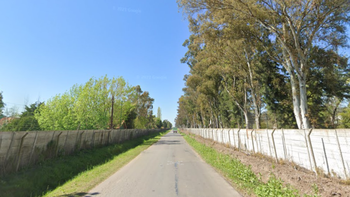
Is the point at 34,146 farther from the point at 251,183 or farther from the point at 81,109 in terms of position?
the point at 81,109

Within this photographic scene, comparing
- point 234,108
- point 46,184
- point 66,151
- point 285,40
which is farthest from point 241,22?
point 234,108

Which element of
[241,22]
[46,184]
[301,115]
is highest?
[241,22]

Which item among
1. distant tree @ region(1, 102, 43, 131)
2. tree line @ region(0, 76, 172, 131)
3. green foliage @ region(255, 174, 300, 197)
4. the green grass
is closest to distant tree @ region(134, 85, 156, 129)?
tree line @ region(0, 76, 172, 131)

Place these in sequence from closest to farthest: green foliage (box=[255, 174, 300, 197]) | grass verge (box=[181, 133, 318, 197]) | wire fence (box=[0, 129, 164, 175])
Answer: green foliage (box=[255, 174, 300, 197])
grass verge (box=[181, 133, 318, 197])
wire fence (box=[0, 129, 164, 175])

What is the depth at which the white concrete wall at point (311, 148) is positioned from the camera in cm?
548

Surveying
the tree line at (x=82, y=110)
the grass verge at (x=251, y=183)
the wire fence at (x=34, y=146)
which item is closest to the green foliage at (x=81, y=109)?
the tree line at (x=82, y=110)

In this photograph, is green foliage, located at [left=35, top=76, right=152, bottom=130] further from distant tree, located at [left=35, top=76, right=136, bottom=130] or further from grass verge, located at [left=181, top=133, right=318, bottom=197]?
grass verge, located at [left=181, top=133, right=318, bottom=197]

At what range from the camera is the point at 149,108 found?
215 feet

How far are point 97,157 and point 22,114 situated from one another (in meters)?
43.0

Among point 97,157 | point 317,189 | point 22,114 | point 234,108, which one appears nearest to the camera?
point 317,189

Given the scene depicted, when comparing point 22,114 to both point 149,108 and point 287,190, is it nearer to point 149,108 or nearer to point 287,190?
point 149,108

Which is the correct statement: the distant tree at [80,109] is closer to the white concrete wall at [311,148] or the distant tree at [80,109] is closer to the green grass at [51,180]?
the green grass at [51,180]

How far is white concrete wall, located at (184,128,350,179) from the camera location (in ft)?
18.0

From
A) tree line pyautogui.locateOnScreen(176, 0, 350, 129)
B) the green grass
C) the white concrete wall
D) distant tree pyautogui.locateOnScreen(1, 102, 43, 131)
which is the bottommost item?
the green grass
